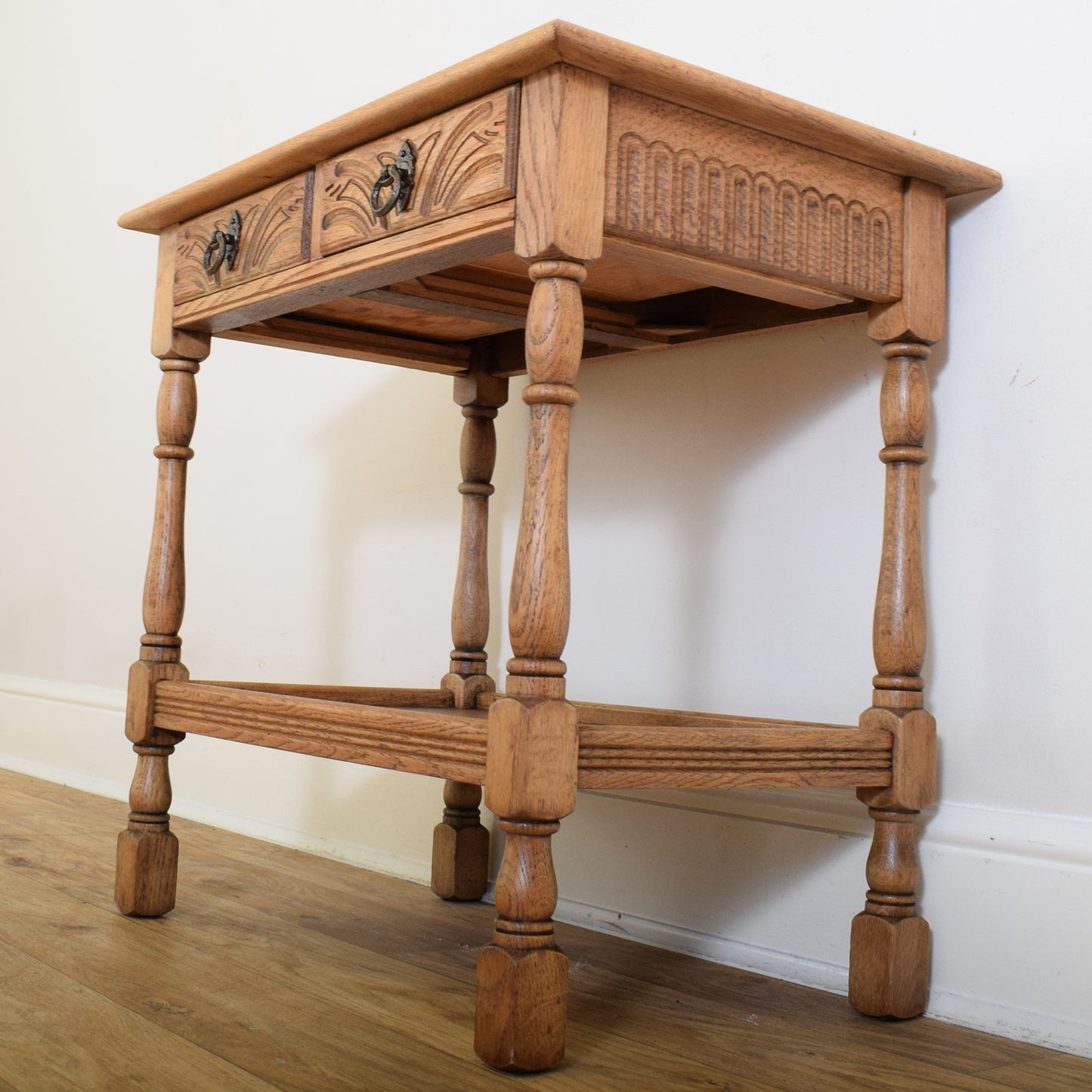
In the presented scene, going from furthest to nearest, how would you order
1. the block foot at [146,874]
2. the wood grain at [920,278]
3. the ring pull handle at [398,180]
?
1. the block foot at [146,874]
2. the wood grain at [920,278]
3. the ring pull handle at [398,180]

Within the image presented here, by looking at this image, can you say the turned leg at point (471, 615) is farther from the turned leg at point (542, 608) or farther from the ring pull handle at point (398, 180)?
the turned leg at point (542, 608)

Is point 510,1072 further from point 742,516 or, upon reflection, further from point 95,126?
point 95,126

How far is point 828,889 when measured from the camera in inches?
58.5

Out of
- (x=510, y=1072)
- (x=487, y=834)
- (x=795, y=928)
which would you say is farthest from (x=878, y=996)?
(x=487, y=834)

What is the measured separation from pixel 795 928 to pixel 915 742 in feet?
0.98

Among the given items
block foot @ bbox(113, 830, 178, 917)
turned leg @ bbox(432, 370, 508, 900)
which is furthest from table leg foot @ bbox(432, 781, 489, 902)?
block foot @ bbox(113, 830, 178, 917)

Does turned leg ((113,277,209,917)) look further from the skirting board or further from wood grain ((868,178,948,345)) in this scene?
wood grain ((868,178,948,345))

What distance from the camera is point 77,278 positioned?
3.32 m

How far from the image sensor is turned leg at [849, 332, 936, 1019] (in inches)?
52.6

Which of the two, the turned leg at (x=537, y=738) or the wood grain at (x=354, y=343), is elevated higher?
the wood grain at (x=354, y=343)

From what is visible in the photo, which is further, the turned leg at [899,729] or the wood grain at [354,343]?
the wood grain at [354,343]

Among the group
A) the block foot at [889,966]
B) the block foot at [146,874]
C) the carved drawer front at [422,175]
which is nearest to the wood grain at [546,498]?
the carved drawer front at [422,175]

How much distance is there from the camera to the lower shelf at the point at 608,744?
44.6 inches

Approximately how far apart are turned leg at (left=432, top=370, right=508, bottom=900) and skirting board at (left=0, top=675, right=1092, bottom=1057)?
14cm
